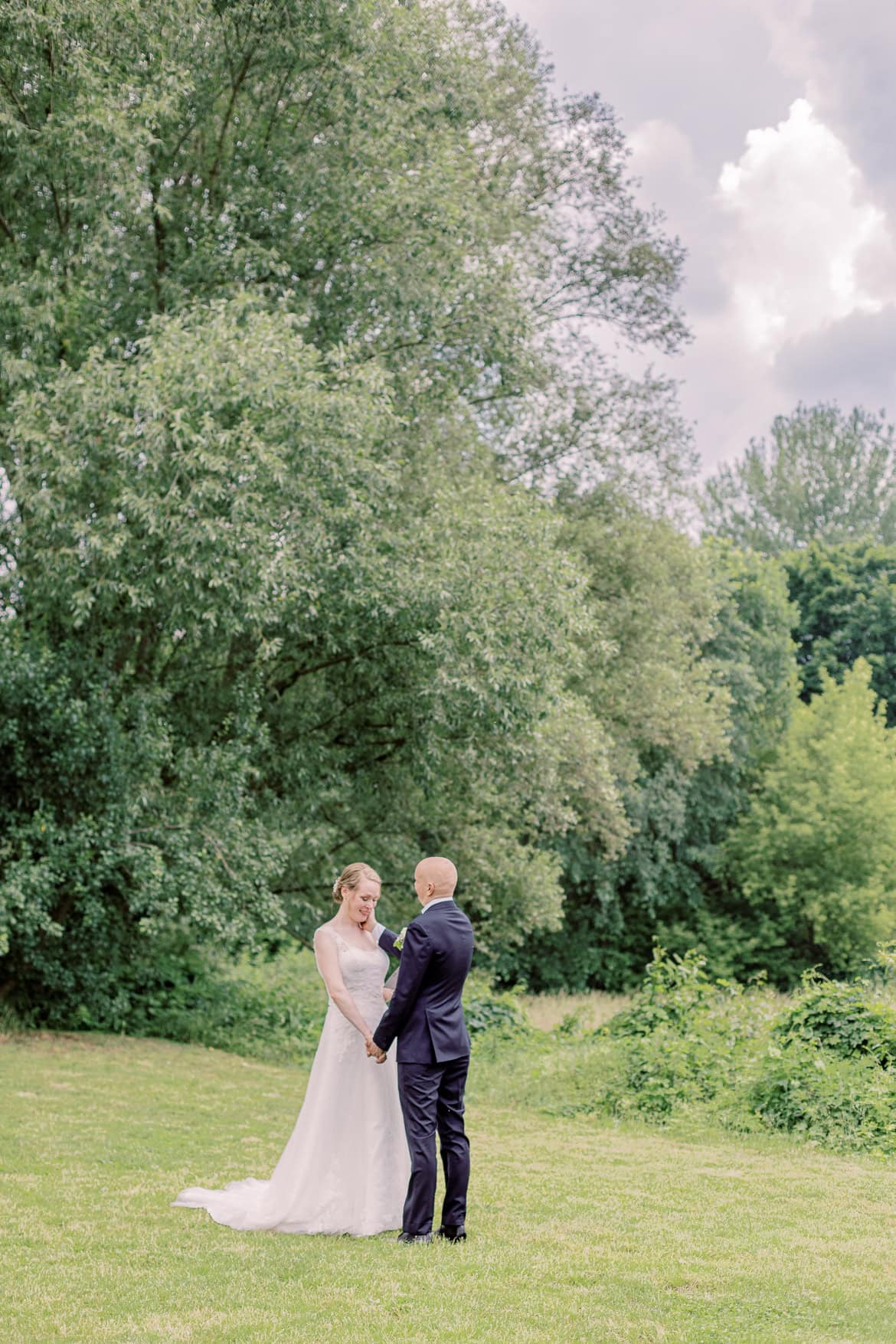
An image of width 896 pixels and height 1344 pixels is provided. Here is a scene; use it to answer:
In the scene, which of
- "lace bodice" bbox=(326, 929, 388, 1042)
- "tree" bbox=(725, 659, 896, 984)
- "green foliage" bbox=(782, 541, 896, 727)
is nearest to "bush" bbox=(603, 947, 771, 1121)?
"lace bodice" bbox=(326, 929, 388, 1042)

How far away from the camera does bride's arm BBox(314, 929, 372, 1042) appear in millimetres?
6625

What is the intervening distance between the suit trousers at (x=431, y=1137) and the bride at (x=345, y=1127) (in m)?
0.23

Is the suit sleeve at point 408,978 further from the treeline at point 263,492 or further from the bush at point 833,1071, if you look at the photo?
the treeline at point 263,492

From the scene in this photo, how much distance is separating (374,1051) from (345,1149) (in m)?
0.57

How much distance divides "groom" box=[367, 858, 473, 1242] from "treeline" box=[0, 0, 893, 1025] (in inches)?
251

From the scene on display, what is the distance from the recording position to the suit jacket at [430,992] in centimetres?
627

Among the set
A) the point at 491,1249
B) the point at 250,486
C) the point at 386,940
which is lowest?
the point at 491,1249

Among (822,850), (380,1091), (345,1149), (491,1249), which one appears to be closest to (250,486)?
(380,1091)

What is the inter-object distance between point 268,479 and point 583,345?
1213 cm

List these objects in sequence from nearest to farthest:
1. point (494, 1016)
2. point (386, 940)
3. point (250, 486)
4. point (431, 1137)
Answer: point (431, 1137) < point (386, 940) < point (250, 486) < point (494, 1016)

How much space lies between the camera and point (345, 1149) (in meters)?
6.59

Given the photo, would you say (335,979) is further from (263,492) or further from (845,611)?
(845,611)

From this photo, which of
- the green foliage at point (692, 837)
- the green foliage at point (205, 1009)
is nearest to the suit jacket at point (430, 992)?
the green foliage at point (205, 1009)

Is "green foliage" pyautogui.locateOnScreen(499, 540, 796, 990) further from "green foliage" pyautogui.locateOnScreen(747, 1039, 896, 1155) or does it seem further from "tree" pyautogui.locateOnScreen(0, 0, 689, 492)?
"green foliage" pyautogui.locateOnScreen(747, 1039, 896, 1155)
